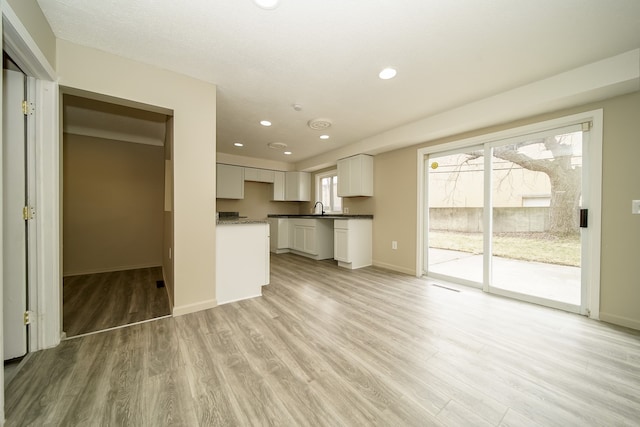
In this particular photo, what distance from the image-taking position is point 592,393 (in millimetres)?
1240

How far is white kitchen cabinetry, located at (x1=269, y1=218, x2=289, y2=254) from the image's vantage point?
5.48 m

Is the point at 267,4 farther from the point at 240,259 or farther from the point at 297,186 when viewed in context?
the point at 297,186

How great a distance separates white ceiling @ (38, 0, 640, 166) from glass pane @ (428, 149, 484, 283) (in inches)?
38.7

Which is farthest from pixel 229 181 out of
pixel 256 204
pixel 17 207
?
pixel 17 207

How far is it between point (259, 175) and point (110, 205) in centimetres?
280

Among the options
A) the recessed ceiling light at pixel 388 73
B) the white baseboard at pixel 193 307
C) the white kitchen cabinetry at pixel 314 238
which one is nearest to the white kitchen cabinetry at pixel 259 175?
the white kitchen cabinetry at pixel 314 238

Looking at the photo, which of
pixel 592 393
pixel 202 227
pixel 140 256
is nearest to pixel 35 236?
pixel 202 227

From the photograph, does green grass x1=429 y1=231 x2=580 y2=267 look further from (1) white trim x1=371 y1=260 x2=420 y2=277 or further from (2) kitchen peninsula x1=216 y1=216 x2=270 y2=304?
(2) kitchen peninsula x1=216 y1=216 x2=270 y2=304

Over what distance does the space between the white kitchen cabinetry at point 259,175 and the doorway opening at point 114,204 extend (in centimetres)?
167

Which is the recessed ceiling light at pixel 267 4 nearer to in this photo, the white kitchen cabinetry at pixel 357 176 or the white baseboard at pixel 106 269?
the white kitchen cabinetry at pixel 357 176

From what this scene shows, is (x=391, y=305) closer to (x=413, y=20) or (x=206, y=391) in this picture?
(x=206, y=391)

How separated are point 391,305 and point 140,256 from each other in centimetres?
443

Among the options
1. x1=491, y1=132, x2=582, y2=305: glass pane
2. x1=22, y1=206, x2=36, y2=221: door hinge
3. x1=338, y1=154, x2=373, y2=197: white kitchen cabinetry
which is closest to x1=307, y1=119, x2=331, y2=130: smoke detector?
x1=338, y1=154, x2=373, y2=197: white kitchen cabinetry

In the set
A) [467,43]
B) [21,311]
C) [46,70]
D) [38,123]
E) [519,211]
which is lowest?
[21,311]
